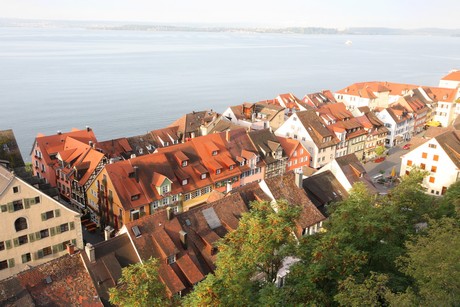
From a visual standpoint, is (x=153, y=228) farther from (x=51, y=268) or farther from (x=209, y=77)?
(x=209, y=77)

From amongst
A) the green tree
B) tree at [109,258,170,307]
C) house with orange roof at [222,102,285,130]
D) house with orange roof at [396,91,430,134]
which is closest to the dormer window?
tree at [109,258,170,307]

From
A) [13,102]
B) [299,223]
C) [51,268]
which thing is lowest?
[299,223]

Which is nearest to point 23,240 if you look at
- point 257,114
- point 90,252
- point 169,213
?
point 90,252

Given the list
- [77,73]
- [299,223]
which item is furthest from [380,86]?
[77,73]

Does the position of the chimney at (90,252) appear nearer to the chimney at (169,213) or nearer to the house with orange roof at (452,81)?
the chimney at (169,213)

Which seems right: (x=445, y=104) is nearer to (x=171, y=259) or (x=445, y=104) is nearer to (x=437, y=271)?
(x=171, y=259)

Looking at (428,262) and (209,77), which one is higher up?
(209,77)

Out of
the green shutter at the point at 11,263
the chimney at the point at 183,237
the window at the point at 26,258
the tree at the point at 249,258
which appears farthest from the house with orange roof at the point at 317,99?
the tree at the point at 249,258
